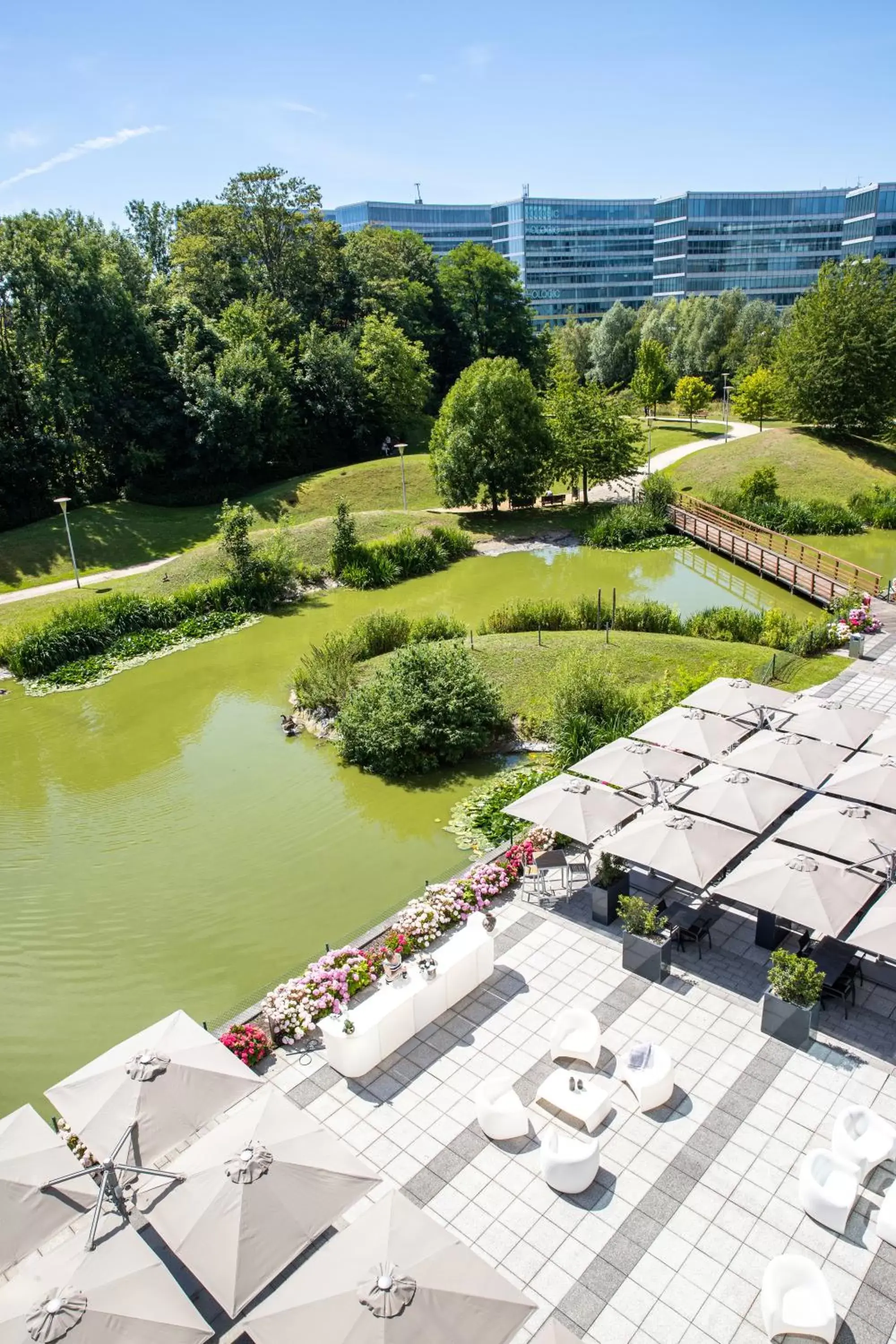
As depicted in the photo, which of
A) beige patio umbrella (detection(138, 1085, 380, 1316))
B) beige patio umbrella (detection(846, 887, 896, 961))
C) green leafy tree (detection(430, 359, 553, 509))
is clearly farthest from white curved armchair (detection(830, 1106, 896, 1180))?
green leafy tree (detection(430, 359, 553, 509))

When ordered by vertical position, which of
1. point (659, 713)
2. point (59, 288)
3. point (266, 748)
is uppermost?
point (59, 288)

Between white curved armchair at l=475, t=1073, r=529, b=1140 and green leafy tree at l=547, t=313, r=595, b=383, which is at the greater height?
green leafy tree at l=547, t=313, r=595, b=383

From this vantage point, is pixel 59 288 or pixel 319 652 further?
pixel 59 288

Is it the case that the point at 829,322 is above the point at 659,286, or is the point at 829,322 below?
below

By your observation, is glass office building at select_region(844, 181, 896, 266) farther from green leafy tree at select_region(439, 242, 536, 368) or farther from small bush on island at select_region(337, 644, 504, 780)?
small bush on island at select_region(337, 644, 504, 780)

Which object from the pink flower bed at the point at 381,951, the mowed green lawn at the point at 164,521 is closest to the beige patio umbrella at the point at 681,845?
the pink flower bed at the point at 381,951

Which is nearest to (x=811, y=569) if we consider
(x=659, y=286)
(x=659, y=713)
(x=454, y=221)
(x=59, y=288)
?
(x=659, y=713)

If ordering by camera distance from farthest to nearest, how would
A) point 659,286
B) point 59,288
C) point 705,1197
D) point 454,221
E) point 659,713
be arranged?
point 454,221
point 659,286
point 59,288
point 659,713
point 705,1197

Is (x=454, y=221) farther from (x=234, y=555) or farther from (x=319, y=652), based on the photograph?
(x=319, y=652)
